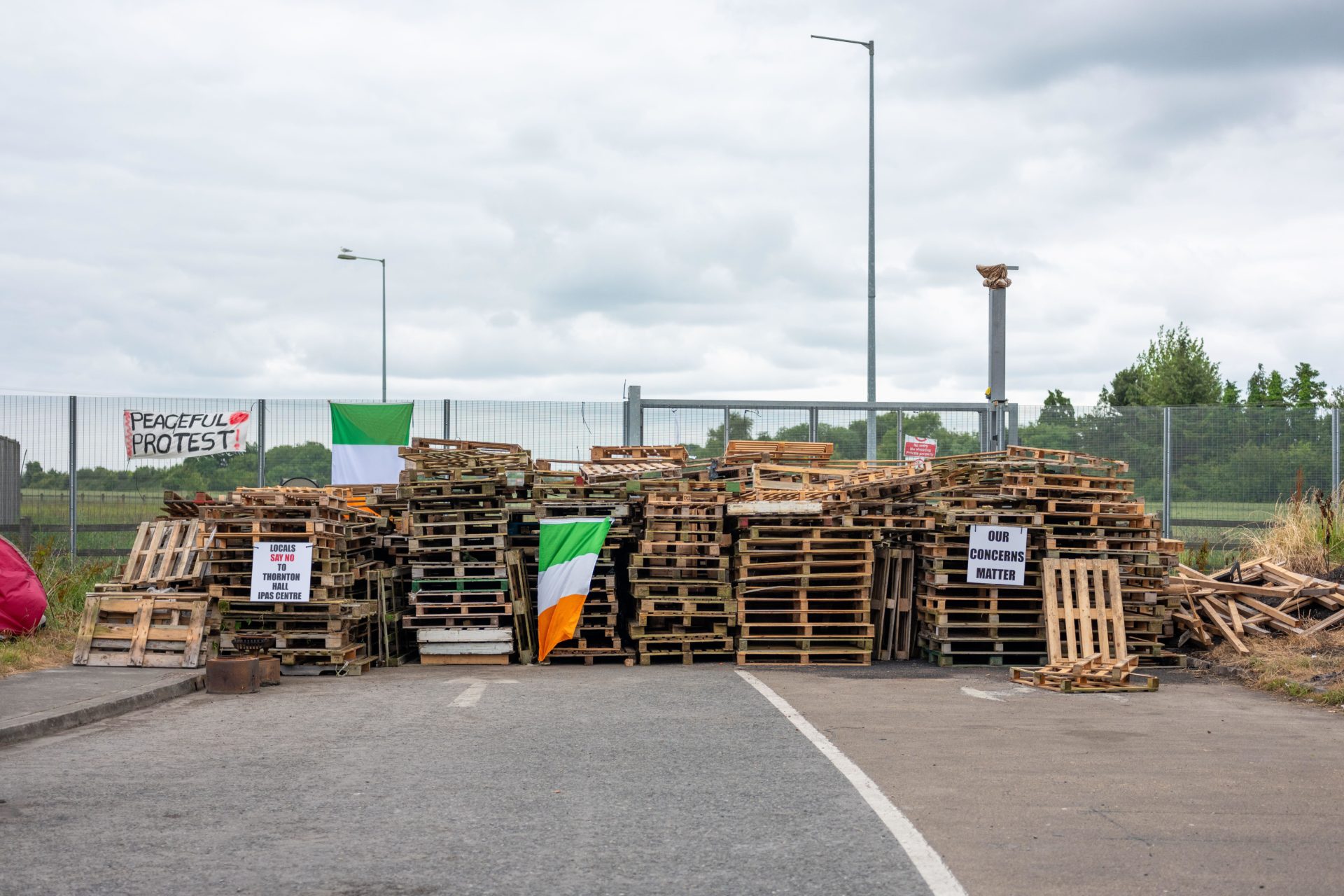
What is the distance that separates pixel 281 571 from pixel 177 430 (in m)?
11.4

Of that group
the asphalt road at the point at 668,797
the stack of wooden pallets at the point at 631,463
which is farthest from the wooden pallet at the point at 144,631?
the stack of wooden pallets at the point at 631,463

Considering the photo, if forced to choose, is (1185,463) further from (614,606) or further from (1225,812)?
(1225,812)

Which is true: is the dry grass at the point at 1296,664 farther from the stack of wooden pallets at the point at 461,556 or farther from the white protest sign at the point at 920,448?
the white protest sign at the point at 920,448

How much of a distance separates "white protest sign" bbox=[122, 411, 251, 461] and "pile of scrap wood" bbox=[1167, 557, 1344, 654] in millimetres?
17363

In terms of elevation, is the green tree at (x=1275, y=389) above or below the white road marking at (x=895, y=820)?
above

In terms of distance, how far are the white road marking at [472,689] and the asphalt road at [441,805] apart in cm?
27

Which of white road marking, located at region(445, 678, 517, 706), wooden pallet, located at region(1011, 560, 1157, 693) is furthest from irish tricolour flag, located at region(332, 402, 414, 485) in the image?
wooden pallet, located at region(1011, 560, 1157, 693)

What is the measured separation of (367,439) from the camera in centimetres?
2470

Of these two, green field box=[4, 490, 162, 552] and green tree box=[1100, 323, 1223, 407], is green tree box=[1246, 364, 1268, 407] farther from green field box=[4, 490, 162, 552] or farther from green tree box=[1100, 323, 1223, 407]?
green field box=[4, 490, 162, 552]

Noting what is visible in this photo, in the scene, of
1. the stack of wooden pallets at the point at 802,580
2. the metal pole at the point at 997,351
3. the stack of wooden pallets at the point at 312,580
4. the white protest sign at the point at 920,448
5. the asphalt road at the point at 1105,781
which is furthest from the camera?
the white protest sign at the point at 920,448

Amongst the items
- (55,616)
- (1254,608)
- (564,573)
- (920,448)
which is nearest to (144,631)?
(55,616)

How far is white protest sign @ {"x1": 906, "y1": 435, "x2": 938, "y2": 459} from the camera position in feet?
83.8

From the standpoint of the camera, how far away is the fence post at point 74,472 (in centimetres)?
2428

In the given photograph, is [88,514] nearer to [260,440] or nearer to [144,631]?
[260,440]
